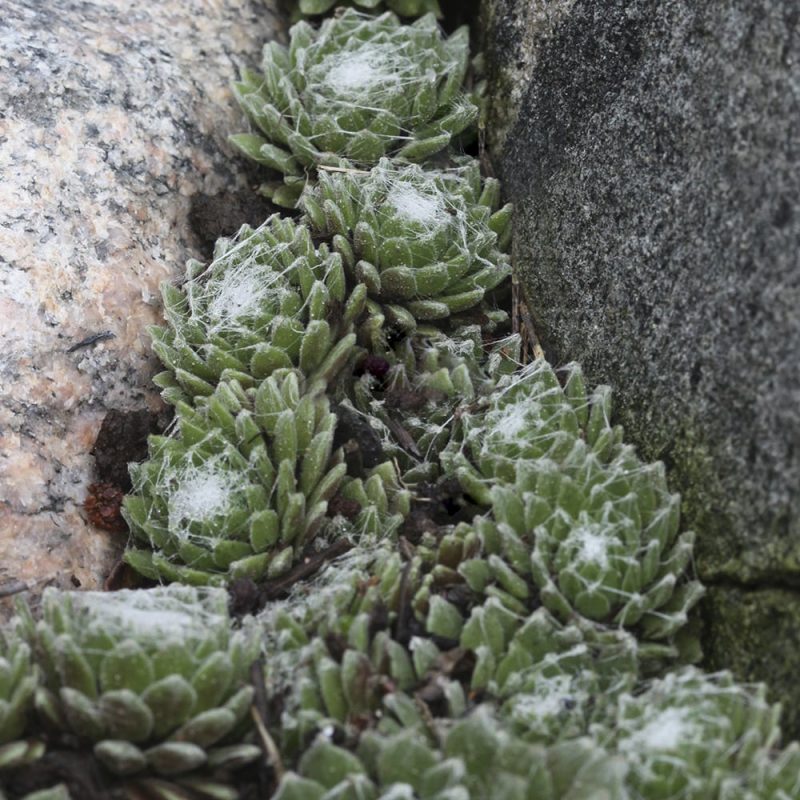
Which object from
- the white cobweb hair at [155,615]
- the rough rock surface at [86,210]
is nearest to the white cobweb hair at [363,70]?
the rough rock surface at [86,210]

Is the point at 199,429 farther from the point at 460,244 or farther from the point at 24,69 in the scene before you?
the point at 24,69

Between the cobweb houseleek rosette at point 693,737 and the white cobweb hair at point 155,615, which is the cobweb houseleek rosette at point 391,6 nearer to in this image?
the white cobweb hair at point 155,615

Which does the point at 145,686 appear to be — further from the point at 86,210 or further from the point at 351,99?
the point at 351,99

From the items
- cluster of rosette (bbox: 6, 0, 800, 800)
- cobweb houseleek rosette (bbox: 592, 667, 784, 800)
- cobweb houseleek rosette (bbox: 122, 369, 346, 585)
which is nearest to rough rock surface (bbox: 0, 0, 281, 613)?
cluster of rosette (bbox: 6, 0, 800, 800)

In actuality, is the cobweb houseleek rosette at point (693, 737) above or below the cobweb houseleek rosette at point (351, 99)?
below

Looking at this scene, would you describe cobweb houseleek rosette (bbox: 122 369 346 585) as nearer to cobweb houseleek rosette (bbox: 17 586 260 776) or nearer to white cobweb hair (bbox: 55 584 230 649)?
white cobweb hair (bbox: 55 584 230 649)

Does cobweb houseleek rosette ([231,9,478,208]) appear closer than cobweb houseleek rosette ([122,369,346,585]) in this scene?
No
